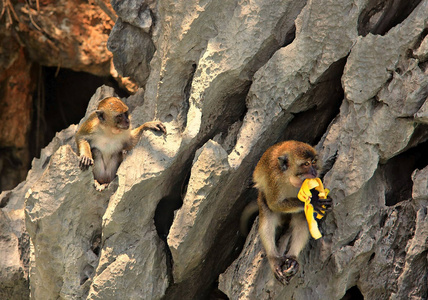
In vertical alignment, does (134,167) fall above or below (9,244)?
above

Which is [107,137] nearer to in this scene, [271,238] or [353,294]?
[271,238]

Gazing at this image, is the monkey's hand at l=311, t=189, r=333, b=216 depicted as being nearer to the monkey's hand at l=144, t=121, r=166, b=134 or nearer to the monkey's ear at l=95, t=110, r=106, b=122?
the monkey's hand at l=144, t=121, r=166, b=134

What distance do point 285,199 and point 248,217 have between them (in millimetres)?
806

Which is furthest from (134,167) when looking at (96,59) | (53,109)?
(53,109)

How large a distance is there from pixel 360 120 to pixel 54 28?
487 cm

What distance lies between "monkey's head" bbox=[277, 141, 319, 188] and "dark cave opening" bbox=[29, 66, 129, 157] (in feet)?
15.9

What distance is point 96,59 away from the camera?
776 cm

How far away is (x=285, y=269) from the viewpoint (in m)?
4.82

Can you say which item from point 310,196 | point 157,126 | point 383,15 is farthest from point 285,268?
point 383,15

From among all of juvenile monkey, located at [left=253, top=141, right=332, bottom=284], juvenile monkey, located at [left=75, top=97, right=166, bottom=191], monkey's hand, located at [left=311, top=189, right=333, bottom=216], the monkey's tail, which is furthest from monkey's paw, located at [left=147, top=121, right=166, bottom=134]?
monkey's hand, located at [left=311, top=189, right=333, bottom=216]

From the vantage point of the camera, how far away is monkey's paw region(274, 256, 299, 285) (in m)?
4.80

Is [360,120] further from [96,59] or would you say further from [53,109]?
[53,109]

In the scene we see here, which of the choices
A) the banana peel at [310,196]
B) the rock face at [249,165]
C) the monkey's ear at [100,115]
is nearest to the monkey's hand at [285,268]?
the rock face at [249,165]

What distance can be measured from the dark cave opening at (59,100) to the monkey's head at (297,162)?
15.9 ft
